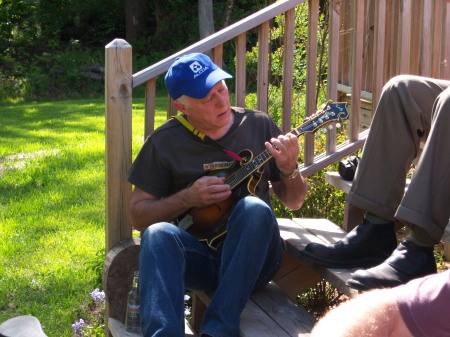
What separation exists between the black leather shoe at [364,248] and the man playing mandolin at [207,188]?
0.88ft

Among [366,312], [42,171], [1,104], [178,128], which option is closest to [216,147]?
[178,128]

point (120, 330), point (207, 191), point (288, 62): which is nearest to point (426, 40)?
point (288, 62)

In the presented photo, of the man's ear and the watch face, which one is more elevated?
the man's ear

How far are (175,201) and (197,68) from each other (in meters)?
0.58

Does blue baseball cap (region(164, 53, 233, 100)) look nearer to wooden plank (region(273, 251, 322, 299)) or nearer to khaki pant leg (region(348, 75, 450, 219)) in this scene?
khaki pant leg (region(348, 75, 450, 219))

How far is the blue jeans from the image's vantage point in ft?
9.36

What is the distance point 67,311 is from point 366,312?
311 centimetres

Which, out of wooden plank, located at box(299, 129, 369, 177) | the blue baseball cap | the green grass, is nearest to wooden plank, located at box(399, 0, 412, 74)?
wooden plank, located at box(299, 129, 369, 177)

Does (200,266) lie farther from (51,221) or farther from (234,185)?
(51,221)

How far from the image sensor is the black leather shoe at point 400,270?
272 centimetres

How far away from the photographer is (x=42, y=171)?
701 centimetres

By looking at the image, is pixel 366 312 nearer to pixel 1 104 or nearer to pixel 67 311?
pixel 67 311

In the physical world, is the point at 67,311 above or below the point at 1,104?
above

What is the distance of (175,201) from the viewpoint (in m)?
3.30
